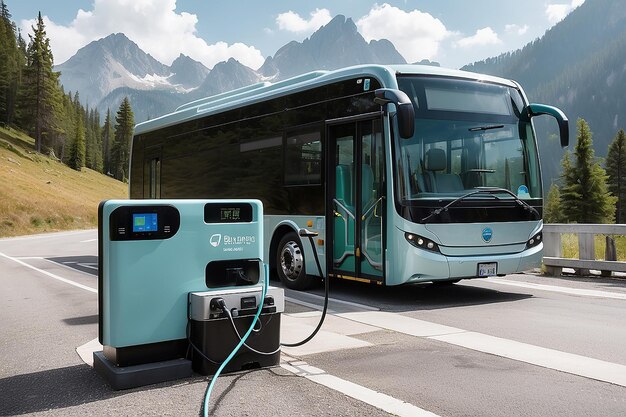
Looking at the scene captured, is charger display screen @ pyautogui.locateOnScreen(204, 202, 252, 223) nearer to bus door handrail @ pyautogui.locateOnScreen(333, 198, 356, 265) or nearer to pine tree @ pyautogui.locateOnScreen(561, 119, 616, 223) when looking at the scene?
bus door handrail @ pyautogui.locateOnScreen(333, 198, 356, 265)

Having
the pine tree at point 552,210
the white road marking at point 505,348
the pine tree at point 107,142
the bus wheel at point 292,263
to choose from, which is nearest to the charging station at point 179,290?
the white road marking at point 505,348

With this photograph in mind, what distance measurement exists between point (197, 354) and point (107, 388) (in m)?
0.72

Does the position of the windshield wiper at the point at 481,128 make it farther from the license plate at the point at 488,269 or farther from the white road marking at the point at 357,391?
the white road marking at the point at 357,391

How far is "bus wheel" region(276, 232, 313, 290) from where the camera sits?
1086 centimetres

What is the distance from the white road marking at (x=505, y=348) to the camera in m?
5.34

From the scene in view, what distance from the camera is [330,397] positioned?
457 centimetres

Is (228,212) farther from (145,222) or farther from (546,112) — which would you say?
(546,112)

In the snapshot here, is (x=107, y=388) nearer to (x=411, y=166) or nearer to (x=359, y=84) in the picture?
(x=411, y=166)

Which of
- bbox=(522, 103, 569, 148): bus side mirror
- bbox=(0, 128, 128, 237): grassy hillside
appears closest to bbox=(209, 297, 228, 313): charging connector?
bbox=(522, 103, 569, 148): bus side mirror

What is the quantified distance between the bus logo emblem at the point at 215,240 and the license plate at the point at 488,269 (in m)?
5.17

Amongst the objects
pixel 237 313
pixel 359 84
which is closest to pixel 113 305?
pixel 237 313

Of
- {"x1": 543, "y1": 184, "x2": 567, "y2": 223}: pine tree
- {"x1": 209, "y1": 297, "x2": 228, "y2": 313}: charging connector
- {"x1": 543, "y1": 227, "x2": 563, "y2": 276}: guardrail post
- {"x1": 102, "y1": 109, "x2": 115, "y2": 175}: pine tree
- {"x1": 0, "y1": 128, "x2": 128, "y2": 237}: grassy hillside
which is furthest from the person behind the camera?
{"x1": 102, "y1": 109, "x2": 115, "y2": 175}: pine tree

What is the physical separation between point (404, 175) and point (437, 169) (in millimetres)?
530

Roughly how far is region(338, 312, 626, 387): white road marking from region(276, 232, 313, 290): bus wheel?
265 cm
